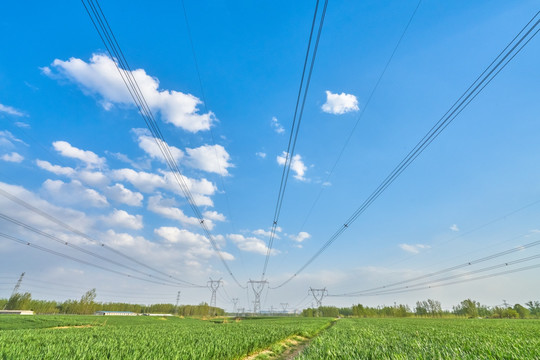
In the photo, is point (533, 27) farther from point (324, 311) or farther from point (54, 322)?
point (324, 311)

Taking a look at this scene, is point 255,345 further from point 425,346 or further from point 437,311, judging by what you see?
point 437,311

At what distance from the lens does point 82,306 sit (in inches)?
3944

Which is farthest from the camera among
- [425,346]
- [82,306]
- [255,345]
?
[82,306]

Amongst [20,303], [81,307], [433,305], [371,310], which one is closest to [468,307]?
[433,305]

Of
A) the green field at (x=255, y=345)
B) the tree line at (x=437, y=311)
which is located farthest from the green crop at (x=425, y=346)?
the tree line at (x=437, y=311)

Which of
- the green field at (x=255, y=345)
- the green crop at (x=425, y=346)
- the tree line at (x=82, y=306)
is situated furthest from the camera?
the tree line at (x=82, y=306)

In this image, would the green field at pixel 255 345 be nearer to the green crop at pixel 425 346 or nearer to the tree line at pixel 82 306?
the green crop at pixel 425 346

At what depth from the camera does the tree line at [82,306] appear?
83.0m

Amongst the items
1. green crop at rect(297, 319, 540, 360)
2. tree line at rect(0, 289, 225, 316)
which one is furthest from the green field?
tree line at rect(0, 289, 225, 316)

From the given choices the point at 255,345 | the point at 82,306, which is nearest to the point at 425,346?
the point at 255,345

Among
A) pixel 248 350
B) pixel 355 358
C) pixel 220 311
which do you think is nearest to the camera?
pixel 355 358

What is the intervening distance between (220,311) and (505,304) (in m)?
179

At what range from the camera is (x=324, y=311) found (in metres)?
137

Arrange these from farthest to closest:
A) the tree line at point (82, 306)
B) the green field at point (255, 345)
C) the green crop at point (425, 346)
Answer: the tree line at point (82, 306)
the green field at point (255, 345)
the green crop at point (425, 346)
